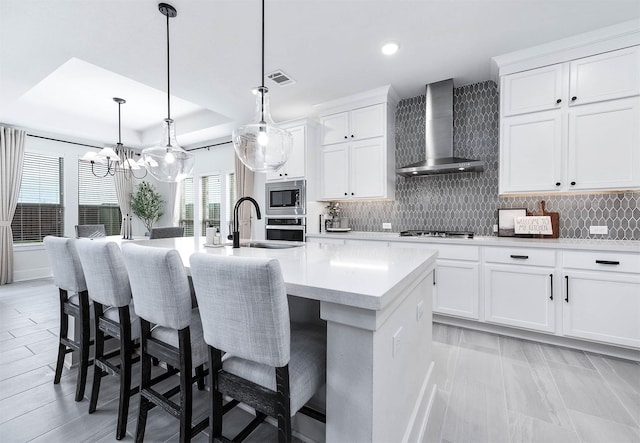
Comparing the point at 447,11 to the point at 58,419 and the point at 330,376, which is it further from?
the point at 58,419

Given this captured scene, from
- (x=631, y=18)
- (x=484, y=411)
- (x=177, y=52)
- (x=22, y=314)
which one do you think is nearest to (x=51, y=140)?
(x=22, y=314)

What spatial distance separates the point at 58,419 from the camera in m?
1.68

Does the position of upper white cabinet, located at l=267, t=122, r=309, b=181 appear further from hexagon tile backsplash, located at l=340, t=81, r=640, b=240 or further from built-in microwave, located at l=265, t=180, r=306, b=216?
hexagon tile backsplash, located at l=340, t=81, r=640, b=240

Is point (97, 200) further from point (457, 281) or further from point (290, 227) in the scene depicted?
point (457, 281)

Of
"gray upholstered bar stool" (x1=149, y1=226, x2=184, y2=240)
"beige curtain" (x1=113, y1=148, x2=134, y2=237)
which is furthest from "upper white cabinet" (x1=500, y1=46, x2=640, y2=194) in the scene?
"beige curtain" (x1=113, y1=148, x2=134, y2=237)

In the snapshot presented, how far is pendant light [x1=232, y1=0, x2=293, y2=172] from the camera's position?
1.96 m

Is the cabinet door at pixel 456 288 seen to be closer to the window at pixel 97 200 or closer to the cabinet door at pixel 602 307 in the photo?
the cabinet door at pixel 602 307

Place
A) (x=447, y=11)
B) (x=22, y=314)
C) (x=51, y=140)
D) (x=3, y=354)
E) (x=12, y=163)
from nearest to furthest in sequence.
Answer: (x=447, y=11), (x=3, y=354), (x=22, y=314), (x=12, y=163), (x=51, y=140)

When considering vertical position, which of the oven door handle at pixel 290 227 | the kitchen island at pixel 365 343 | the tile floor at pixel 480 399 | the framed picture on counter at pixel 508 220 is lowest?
the tile floor at pixel 480 399

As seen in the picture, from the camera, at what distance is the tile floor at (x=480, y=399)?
1.57 metres

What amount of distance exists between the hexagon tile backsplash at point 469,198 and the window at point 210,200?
321 centimetres

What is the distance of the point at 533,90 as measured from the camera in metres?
2.80

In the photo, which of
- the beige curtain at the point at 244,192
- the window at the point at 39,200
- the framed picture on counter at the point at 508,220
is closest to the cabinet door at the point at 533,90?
the framed picture on counter at the point at 508,220

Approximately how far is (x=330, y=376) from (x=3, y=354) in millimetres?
3125
